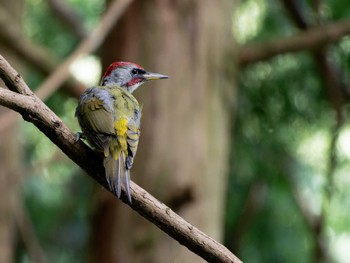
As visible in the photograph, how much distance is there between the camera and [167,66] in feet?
14.9

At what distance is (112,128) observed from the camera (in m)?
2.42

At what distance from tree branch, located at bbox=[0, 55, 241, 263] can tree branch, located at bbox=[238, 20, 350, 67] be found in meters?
2.71

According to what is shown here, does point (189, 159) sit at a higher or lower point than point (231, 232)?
higher

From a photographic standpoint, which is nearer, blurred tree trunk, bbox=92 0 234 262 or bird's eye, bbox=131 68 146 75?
bird's eye, bbox=131 68 146 75

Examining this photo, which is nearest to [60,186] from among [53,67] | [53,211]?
[53,211]

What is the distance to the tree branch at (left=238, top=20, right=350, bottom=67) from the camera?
475 centimetres

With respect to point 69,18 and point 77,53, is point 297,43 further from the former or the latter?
point 69,18

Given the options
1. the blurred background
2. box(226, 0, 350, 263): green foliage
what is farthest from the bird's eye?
box(226, 0, 350, 263): green foliage

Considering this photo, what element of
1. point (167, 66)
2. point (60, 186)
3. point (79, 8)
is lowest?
point (60, 186)

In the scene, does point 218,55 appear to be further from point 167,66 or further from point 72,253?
point 72,253

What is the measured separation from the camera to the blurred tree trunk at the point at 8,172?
586 cm

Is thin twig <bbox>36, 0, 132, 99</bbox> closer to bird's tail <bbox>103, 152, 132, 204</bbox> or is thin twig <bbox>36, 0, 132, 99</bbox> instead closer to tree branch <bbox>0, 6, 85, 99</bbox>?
tree branch <bbox>0, 6, 85, 99</bbox>

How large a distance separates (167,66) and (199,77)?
20 cm

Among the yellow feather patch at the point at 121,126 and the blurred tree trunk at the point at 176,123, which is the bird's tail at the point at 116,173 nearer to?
the yellow feather patch at the point at 121,126
